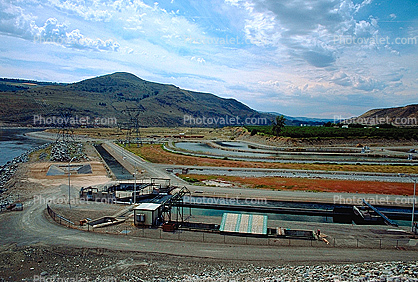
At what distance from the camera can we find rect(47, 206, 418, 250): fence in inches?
921

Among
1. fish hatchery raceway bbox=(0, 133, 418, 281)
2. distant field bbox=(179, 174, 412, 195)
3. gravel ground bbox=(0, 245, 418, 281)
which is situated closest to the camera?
gravel ground bbox=(0, 245, 418, 281)

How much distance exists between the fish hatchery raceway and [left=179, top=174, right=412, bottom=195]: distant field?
17.9 m

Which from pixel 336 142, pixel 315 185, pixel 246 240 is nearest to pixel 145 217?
pixel 246 240

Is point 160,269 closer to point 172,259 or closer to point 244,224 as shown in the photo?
point 172,259

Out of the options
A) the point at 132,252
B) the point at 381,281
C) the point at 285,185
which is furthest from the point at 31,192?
the point at 381,281

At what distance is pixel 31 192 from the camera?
41250 mm

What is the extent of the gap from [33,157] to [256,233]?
74697 millimetres

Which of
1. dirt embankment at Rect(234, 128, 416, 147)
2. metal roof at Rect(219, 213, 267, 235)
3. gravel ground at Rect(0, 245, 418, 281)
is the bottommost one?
gravel ground at Rect(0, 245, 418, 281)

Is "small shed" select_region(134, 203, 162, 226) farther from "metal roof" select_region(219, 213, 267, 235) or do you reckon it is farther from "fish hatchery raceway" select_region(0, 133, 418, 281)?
"metal roof" select_region(219, 213, 267, 235)

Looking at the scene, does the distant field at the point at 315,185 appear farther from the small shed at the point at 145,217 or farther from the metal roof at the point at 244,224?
the small shed at the point at 145,217

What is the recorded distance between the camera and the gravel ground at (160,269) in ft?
59.4

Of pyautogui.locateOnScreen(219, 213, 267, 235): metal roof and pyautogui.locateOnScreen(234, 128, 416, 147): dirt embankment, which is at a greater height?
pyautogui.locateOnScreen(234, 128, 416, 147): dirt embankment

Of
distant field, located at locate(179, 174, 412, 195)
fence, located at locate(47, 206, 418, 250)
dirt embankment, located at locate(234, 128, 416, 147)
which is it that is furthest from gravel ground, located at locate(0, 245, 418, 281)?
dirt embankment, located at locate(234, 128, 416, 147)

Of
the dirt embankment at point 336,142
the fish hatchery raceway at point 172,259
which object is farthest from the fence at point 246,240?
the dirt embankment at point 336,142
